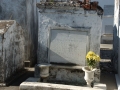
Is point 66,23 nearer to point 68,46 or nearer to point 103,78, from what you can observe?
point 68,46

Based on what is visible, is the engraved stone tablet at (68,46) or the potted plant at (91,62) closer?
the potted plant at (91,62)

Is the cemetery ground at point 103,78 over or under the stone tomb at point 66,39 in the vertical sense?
under

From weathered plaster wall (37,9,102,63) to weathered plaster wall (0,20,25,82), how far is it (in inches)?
48.9

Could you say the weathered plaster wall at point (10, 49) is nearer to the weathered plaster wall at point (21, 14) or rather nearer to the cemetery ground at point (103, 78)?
the cemetery ground at point (103, 78)

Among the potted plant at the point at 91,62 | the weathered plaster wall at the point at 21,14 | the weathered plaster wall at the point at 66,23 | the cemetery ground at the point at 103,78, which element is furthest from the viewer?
the weathered plaster wall at the point at 21,14

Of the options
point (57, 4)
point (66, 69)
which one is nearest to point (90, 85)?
point (66, 69)

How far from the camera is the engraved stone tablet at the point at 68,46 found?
737 centimetres

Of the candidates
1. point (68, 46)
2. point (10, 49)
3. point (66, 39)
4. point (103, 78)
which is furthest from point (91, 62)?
point (10, 49)

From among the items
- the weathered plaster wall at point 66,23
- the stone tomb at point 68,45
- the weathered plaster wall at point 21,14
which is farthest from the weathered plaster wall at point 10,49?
the stone tomb at point 68,45

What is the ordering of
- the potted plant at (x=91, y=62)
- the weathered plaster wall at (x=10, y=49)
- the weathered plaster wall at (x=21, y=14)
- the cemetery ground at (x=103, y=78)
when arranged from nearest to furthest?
the potted plant at (x=91, y=62) < the weathered plaster wall at (x=10, y=49) < the cemetery ground at (x=103, y=78) < the weathered plaster wall at (x=21, y=14)

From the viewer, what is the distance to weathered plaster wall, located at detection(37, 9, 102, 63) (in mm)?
7297

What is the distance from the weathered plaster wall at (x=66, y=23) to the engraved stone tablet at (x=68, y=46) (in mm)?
255

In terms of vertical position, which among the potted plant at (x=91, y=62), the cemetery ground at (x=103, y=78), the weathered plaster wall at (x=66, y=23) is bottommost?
the cemetery ground at (x=103, y=78)

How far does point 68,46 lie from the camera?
7527 millimetres
